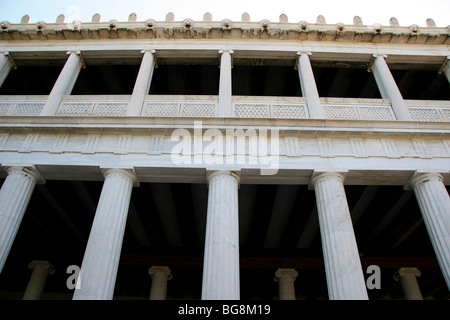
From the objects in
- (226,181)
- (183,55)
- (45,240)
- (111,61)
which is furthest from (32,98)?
(226,181)

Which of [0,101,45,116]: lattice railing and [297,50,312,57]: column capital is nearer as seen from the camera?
[0,101,45,116]: lattice railing

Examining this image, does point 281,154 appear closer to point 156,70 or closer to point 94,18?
point 156,70

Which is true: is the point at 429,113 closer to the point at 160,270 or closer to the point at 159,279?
the point at 160,270

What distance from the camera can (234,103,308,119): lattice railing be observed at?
929 cm

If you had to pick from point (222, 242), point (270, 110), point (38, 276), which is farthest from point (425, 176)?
point (38, 276)

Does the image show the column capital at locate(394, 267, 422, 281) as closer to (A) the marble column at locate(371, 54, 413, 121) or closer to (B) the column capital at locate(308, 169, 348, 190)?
(A) the marble column at locate(371, 54, 413, 121)

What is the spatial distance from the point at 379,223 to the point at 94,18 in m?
12.4

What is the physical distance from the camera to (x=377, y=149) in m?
8.30

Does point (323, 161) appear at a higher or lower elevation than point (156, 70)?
lower

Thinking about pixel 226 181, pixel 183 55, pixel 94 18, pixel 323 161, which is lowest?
pixel 226 181

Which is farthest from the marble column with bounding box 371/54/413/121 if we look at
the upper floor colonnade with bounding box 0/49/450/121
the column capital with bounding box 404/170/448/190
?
the column capital with bounding box 404/170/448/190

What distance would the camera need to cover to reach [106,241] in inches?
272

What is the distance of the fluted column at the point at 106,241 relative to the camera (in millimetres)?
6418
